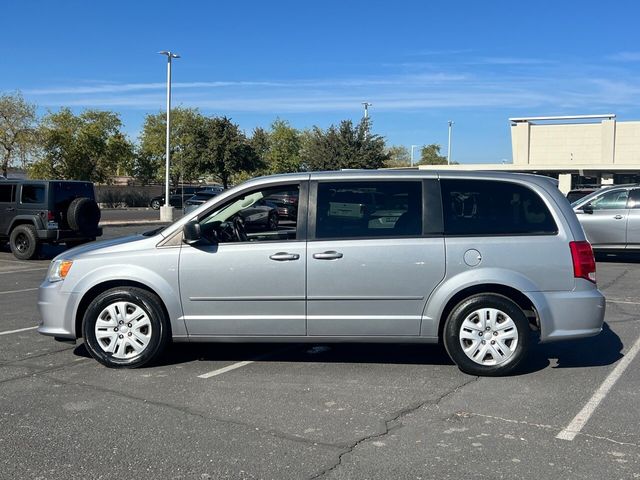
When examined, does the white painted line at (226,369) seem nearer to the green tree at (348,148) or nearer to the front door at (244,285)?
the front door at (244,285)

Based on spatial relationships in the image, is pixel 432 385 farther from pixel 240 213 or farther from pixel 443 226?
pixel 240 213

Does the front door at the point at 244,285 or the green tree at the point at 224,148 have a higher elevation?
the green tree at the point at 224,148

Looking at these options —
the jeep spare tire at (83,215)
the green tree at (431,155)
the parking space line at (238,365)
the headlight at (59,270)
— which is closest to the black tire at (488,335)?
the parking space line at (238,365)

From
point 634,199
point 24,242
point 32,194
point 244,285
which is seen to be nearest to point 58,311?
point 244,285

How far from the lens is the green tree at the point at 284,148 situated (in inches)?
2798

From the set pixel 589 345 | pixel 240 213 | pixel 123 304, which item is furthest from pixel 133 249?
pixel 589 345

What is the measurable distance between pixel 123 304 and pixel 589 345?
188 inches

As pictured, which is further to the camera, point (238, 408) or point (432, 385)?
point (432, 385)

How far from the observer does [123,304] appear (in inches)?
233

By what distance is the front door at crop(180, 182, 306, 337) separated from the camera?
5.75 metres

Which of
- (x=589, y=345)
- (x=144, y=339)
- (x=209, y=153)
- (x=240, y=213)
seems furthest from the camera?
(x=209, y=153)

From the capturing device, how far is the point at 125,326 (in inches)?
235

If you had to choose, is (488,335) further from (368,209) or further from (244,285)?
(244,285)

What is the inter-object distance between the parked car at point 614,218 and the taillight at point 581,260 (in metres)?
9.15
